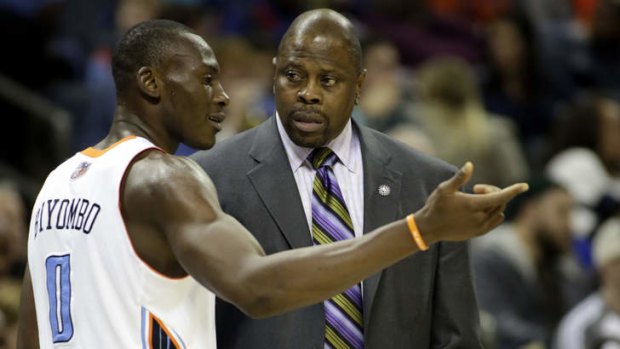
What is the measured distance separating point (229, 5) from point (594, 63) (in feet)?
13.1

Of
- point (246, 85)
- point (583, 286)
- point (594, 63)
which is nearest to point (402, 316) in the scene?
point (246, 85)

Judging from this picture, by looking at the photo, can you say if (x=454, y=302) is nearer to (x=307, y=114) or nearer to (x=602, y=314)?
(x=307, y=114)

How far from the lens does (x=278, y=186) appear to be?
17.1 ft

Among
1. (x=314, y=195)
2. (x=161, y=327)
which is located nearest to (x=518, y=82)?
(x=314, y=195)

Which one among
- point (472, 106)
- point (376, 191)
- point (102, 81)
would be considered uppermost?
point (102, 81)

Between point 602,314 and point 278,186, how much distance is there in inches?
168

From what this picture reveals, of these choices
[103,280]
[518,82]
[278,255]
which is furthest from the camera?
[518,82]

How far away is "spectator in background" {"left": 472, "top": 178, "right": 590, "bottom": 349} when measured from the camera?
9164 mm

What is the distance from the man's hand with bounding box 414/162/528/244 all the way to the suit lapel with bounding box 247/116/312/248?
112 cm

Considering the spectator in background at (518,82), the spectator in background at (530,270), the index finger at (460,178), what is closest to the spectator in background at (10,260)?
the spectator in background at (530,270)

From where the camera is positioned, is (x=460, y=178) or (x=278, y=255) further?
(x=278, y=255)

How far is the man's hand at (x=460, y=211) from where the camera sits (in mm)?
3945

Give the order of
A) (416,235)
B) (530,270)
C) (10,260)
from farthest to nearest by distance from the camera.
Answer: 1. (530,270)
2. (10,260)
3. (416,235)

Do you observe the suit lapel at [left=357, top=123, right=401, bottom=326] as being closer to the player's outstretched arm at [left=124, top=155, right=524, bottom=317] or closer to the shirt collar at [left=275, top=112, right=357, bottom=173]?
the shirt collar at [left=275, top=112, right=357, bottom=173]
